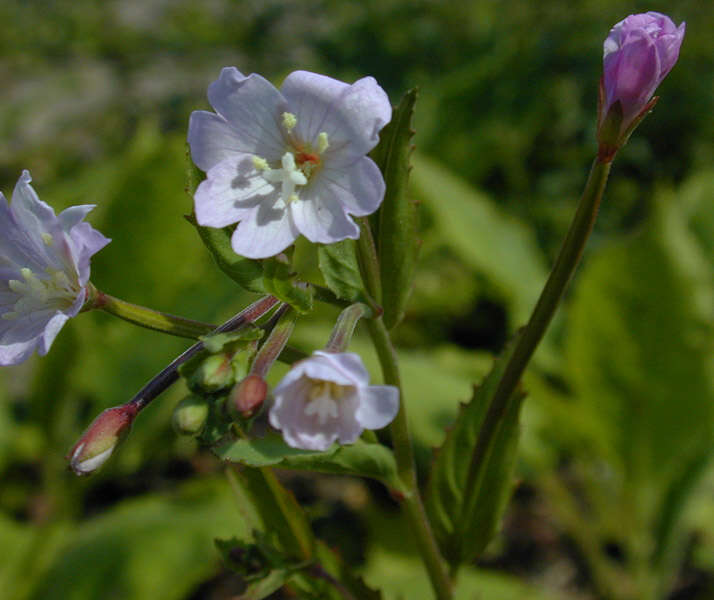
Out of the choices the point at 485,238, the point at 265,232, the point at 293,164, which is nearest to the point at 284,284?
the point at 265,232

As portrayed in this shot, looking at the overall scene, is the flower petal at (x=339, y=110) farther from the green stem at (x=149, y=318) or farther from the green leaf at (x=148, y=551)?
the green leaf at (x=148, y=551)

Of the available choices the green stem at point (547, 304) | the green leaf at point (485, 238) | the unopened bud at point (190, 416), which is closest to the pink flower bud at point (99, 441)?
the unopened bud at point (190, 416)

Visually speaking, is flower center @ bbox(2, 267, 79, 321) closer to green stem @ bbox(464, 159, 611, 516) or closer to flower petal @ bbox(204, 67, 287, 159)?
flower petal @ bbox(204, 67, 287, 159)

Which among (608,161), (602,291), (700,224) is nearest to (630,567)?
(602,291)

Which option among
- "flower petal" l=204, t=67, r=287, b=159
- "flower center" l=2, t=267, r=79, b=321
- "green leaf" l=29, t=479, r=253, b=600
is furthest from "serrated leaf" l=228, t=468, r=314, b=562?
"green leaf" l=29, t=479, r=253, b=600

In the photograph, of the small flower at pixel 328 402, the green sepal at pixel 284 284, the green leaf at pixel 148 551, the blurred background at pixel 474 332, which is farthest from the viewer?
the blurred background at pixel 474 332

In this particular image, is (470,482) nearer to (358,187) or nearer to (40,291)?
(358,187)

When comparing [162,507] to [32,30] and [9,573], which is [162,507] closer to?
[9,573]
